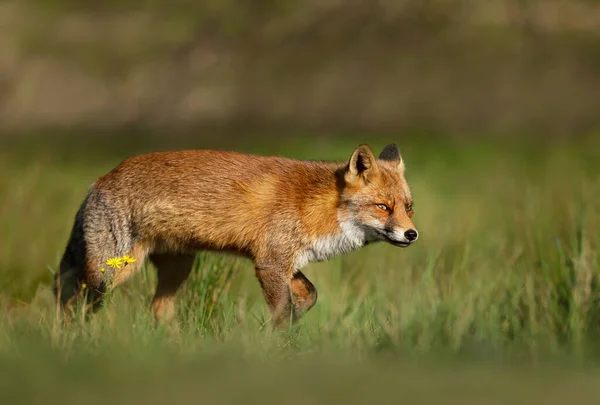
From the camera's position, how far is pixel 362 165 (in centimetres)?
623

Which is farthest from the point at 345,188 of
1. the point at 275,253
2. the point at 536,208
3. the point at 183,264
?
the point at 536,208

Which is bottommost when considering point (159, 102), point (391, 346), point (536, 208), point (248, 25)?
point (391, 346)

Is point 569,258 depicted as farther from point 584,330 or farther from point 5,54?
point 5,54

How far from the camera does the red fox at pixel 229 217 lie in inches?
238

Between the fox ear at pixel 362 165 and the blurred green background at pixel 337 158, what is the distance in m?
0.78

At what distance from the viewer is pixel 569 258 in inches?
239

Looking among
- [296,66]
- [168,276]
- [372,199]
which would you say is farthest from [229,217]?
[296,66]

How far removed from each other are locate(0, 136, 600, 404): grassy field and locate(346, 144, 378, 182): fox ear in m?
0.69

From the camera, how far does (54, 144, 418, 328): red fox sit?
238 inches

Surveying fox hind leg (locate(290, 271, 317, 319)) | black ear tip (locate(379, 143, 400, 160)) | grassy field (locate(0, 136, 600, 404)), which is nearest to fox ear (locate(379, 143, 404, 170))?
black ear tip (locate(379, 143, 400, 160))

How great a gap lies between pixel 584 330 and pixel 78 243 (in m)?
3.20

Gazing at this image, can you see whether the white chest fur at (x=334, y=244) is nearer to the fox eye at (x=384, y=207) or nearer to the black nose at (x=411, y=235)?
the fox eye at (x=384, y=207)

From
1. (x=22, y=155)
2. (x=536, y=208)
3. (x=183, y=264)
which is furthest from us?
(x=22, y=155)

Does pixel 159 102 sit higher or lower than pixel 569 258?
higher
